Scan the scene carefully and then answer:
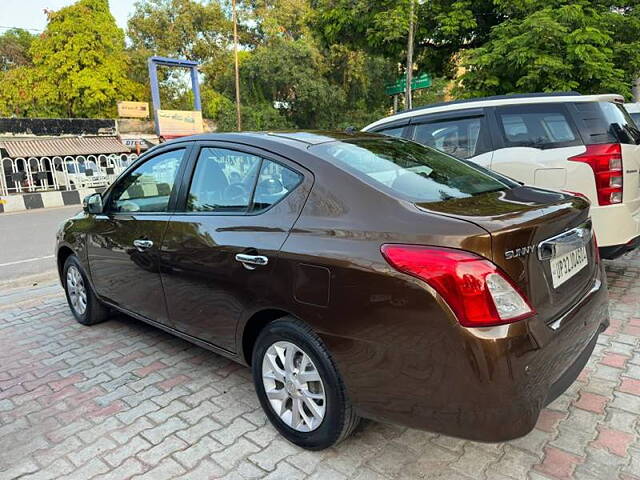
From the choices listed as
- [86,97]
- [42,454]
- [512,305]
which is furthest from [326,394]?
[86,97]

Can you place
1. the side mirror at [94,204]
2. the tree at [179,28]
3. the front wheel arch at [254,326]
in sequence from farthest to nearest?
the tree at [179,28] → the side mirror at [94,204] → the front wheel arch at [254,326]

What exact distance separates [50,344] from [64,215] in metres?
11.1

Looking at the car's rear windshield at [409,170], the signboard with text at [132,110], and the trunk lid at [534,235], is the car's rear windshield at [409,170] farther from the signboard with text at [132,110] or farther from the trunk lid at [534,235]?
the signboard with text at [132,110]

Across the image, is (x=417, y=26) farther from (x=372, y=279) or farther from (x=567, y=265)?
(x=372, y=279)

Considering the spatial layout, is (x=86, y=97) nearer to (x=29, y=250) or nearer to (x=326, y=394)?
(x=29, y=250)

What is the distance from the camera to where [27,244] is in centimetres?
891

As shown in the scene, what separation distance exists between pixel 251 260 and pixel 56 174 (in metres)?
22.0

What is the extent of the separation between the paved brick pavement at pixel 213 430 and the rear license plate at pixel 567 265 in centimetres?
87

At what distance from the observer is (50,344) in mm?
3992

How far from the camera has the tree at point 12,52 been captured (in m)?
35.4

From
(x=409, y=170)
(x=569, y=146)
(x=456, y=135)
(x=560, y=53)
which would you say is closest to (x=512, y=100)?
(x=456, y=135)

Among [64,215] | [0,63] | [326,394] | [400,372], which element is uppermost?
[0,63]

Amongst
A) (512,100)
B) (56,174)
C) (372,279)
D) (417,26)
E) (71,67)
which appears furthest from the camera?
(71,67)

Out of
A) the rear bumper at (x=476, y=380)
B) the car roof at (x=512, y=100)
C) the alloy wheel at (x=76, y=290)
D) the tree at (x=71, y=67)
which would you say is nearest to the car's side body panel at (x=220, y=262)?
the rear bumper at (x=476, y=380)
